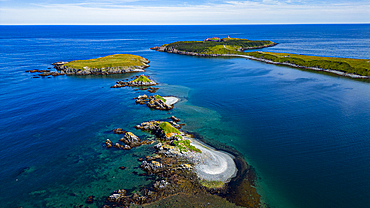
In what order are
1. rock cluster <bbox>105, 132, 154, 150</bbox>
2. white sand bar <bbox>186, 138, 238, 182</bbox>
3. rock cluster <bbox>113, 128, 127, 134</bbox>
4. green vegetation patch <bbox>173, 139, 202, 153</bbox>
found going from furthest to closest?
rock cluster <bbox>113, 128, 127, 134</bbox>, rock cluster <bbox>105, 132, 154, 150</bbox>, green vegetation patch <bbox>173, 139, 202, 153</bbox>, white sand bar <bbox>186, 138, 238, 182</bbox>

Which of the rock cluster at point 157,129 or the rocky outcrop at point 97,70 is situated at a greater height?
the rocky outcrop at point 97,70

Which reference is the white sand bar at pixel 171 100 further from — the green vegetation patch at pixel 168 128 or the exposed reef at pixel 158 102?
the green vegetation patch at pixel 168 128

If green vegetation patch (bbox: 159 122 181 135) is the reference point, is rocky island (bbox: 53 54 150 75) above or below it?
above

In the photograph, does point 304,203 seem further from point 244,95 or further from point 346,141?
point 244,95

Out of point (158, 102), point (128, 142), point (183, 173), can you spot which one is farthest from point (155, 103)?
point (183, 173)

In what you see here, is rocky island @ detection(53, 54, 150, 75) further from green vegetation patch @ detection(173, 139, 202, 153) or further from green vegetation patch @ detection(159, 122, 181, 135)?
green vegetation patch @ detection(173, 139, 202, 153)

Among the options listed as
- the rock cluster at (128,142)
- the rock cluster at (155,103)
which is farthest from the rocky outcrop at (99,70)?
the rock cluster at (128,142)

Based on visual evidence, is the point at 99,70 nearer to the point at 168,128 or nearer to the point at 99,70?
the point at 99,70

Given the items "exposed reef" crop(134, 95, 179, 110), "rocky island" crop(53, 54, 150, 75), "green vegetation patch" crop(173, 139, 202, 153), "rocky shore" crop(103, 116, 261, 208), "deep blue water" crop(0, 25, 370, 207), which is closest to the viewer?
"rocky shore" crop(103, 116, 261, 208)

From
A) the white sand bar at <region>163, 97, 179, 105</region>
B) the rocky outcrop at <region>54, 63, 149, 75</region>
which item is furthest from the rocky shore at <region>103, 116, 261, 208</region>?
the rocky outcrop at <region>54, 63, 149, 75</region>
